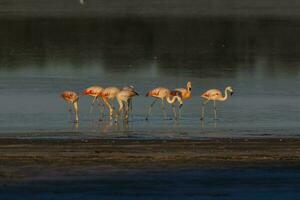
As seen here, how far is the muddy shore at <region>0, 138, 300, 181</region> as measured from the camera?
16.8 metres

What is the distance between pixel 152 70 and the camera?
35.0 m

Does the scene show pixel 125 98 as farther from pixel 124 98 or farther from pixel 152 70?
pixel 152 70

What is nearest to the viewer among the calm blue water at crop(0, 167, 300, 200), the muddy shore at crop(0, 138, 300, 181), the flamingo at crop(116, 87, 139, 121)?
the calm blue water at crop(0, 167, 300, 200)

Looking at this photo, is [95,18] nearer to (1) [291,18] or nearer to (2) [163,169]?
(1) [291,18]

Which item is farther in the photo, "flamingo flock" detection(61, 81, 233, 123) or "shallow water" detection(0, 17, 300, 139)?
"flamingo flock" detection(61, 81, 233, 123)

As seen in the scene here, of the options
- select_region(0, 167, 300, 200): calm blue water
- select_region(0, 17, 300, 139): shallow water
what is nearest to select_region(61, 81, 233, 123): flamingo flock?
select_region(0, 17, 300, 139): shallow water

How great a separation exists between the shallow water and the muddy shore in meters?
1.29

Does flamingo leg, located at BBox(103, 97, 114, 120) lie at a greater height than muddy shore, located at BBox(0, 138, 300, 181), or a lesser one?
greater

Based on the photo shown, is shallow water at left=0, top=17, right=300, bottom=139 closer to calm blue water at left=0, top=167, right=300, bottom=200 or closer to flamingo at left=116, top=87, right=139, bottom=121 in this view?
flamingo at left=116, top=87, right=139, bottom=121

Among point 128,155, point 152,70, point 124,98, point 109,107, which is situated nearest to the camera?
point 128,155

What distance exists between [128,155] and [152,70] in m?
17.1

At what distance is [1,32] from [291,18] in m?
16.6

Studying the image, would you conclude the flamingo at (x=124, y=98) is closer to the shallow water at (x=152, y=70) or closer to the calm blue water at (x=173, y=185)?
the shallow water at (x=152, y=70)

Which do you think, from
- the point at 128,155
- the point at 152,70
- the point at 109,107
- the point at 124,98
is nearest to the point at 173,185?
the point at 128,155
